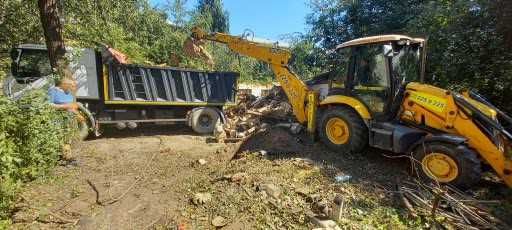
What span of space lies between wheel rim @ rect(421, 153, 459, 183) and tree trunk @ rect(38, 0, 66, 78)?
20.9 ft

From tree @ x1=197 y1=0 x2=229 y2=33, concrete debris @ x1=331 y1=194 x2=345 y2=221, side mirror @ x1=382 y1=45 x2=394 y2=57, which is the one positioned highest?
tree @ x1=197 y1=0 x2=229 y2=33

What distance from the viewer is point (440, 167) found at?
15.4 ft

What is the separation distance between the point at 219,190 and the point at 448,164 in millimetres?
3061

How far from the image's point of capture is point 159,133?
879 centimetres

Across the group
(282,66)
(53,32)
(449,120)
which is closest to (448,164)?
(449,120)

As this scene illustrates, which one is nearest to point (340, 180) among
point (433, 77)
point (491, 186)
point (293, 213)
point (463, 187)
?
point (293, 213)

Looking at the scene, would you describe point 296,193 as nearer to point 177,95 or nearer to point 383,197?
point 383,197

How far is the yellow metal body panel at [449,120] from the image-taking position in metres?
4.45

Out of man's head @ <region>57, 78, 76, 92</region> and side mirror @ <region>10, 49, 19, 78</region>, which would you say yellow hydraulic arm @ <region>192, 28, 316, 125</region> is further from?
side mirror @ <region>10, 49, 19, 78</region>

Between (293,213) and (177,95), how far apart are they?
17.6 feet

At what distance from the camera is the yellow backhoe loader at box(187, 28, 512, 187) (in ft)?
14.9

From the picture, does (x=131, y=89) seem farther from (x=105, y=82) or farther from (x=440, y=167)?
(x=440, y=167)

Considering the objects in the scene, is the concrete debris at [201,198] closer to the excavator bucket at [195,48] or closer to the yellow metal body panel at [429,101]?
the yellow metal body panel at [429,101]

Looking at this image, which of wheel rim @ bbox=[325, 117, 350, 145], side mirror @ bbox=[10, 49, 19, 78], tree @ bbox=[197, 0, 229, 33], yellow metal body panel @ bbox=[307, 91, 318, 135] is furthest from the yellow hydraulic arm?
tree @ bbox=[197, 0, 229, 33]
